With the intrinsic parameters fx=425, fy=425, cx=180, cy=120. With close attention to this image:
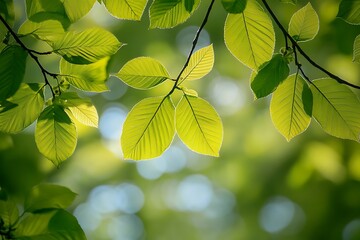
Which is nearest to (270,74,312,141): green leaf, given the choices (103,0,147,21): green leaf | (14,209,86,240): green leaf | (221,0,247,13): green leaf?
(221,0,247,13): green leaf

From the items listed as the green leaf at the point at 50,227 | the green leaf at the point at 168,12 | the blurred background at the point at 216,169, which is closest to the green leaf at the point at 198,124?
the green leaf at the point at 168,12

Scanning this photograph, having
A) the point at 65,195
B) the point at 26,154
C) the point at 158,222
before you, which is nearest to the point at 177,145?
the point at 158,222

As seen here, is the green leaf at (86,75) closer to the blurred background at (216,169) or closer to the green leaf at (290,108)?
the green leaf at (290,108)

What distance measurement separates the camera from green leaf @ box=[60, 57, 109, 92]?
667mm

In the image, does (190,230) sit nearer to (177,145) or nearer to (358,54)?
(177,145)

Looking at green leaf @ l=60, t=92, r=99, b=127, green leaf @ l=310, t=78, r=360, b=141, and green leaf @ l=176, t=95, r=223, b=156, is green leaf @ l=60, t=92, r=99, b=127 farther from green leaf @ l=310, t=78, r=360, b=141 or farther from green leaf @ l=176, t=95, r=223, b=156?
green leaf @ l=310, t=78, r=360, b=141

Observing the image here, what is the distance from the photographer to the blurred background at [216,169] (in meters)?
3.04

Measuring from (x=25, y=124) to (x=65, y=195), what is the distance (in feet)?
0.46

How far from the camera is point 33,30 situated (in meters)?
0.63

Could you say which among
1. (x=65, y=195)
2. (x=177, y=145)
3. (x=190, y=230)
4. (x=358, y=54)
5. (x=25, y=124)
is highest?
(x=358, y=54)

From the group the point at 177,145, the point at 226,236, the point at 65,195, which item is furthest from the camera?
the point at 177,145

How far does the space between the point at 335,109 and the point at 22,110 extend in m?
0.48

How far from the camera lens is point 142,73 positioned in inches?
26.0

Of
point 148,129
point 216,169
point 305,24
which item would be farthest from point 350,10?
point 216,169
